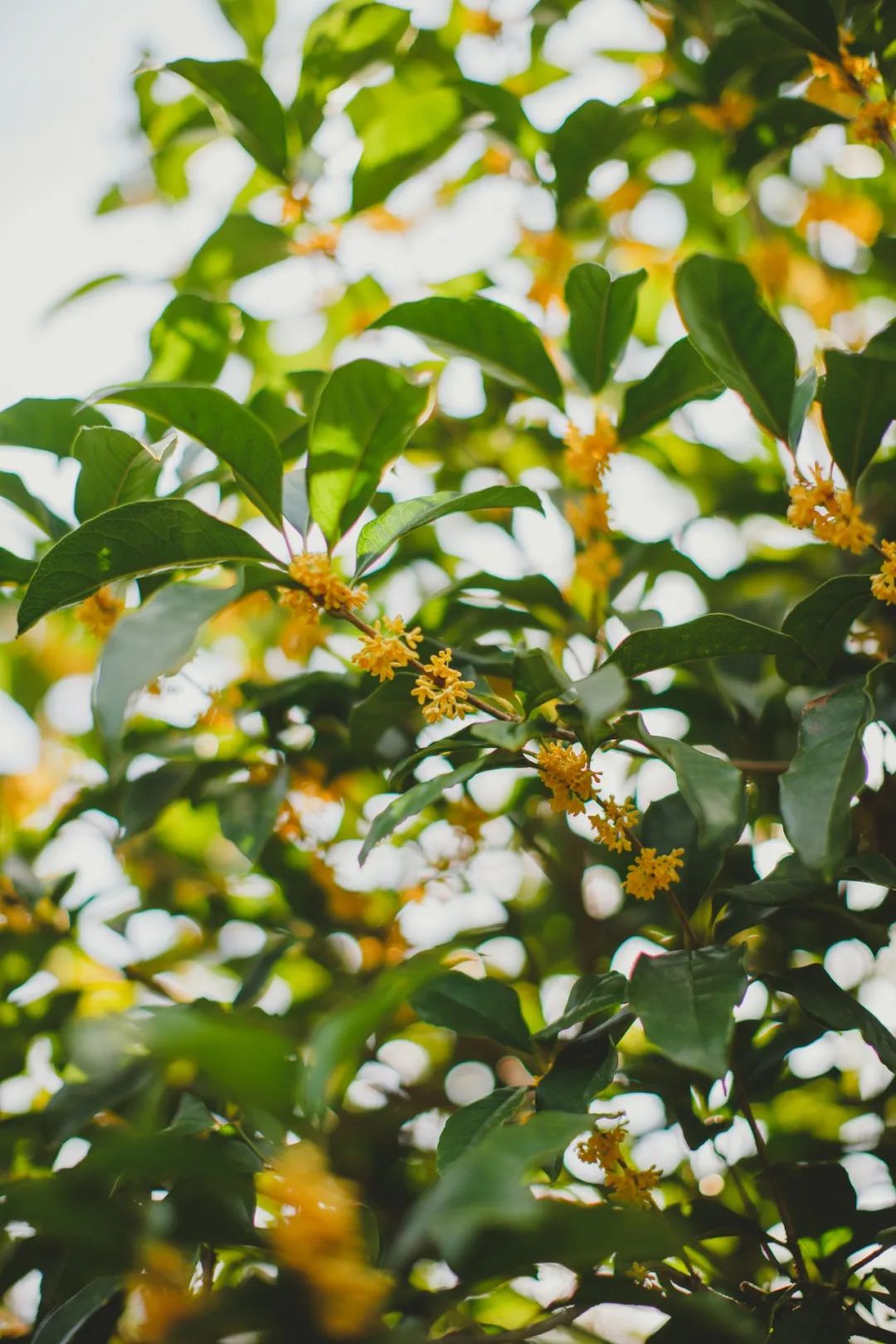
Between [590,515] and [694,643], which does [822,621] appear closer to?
[694,643]

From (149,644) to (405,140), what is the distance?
0.87 m

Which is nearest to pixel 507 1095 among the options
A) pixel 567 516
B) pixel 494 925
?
pixel 494 925

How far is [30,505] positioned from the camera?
970 millimetres

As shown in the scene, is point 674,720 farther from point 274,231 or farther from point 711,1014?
point 274,231

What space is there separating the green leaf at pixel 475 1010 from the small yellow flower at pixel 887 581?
0.44 metres

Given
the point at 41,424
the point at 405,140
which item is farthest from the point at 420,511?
the point at 405,140

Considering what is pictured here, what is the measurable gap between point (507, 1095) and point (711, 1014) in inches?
7.5

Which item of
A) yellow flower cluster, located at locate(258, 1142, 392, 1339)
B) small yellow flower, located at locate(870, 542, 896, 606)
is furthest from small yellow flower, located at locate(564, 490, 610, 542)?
yellow flower cluster, located at locate(258, 1142, 392, 1339)

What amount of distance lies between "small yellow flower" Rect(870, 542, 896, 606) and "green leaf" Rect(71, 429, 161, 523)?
548 mm

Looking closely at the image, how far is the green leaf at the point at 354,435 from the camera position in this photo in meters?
0.75

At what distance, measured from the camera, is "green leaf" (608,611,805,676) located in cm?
67

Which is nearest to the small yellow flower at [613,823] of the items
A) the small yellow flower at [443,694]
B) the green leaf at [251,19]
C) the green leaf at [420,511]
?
the small yellow flower at [443,694]

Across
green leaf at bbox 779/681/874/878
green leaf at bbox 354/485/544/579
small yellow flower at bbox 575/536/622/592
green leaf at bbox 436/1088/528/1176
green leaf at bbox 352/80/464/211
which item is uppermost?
green leaf at bbox 352/80/464/211

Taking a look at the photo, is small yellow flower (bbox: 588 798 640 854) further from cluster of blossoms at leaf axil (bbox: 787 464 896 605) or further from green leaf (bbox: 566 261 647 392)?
green leaf (bbox: 566 261 647 392)
